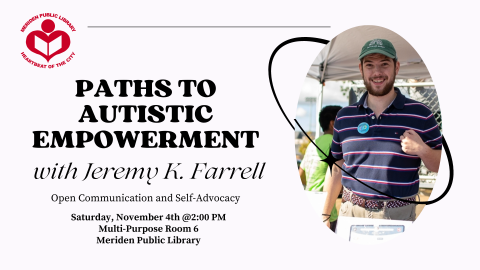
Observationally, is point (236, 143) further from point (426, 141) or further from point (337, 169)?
point (426, 141)

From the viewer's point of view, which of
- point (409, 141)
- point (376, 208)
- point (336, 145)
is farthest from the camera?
point (336, 145)

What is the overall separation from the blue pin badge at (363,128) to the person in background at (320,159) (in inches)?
9.5

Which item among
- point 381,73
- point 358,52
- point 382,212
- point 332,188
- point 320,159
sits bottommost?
point 382,212

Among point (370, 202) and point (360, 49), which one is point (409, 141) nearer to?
point (370, 202)

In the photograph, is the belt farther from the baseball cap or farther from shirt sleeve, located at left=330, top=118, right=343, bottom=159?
the baseball cap

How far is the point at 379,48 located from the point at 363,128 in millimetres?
526

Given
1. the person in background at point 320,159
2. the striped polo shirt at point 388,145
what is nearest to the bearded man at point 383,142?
the striped polo shirt at point 388,145

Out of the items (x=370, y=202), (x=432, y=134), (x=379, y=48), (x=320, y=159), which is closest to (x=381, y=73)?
(x=379, y=48)

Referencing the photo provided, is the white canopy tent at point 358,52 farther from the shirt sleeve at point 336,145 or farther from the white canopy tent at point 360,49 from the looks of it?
the shirt sleeve at point 336,145

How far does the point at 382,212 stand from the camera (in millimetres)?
2689

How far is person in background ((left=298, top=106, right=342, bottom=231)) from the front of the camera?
9.53 ft

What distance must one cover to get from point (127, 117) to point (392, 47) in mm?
1883

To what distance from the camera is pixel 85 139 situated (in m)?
2.95

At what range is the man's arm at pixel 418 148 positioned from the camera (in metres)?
2.58
